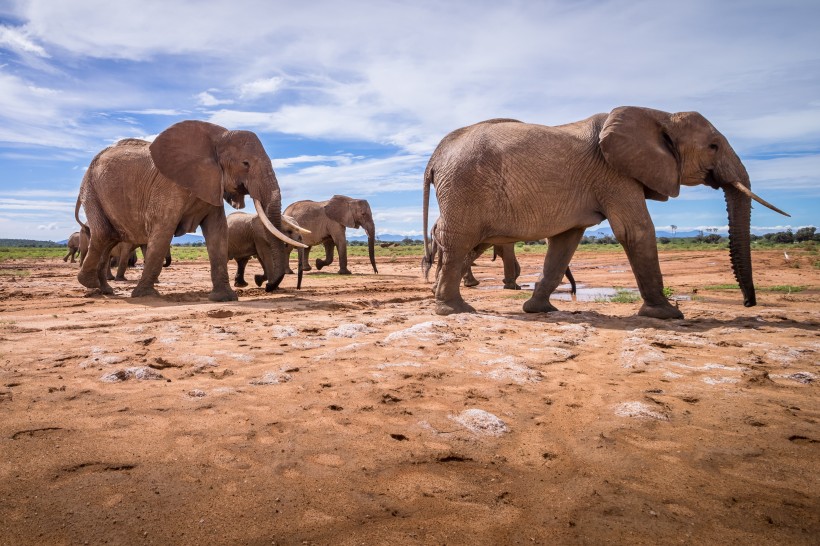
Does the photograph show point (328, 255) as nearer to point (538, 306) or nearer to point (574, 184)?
point (538, 306)

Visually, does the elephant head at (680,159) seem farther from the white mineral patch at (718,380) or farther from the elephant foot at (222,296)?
the elephant foot at (222,296)

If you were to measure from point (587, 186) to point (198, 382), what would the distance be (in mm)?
5422

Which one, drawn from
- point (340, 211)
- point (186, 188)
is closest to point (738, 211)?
point (186, 188)

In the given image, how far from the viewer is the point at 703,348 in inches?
191

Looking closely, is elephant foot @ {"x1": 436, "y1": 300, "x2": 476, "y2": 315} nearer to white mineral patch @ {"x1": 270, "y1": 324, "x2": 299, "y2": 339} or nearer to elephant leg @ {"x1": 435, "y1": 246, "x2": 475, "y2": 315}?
elephant leg @ {"x1": 435, "y1": 246, "x2": 475, "y2": 315}

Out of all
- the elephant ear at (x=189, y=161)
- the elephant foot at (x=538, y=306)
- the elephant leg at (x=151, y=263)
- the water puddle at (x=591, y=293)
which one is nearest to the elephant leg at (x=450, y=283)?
the elephant foot at (x=538, y=306)

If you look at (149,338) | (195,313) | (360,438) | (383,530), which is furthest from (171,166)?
(383,530)

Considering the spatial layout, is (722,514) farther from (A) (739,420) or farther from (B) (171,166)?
(B) (171,166)

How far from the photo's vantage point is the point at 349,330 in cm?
548

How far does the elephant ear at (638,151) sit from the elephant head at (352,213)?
13350 mm

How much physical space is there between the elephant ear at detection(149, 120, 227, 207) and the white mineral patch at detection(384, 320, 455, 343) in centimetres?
514

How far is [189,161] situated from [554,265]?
606cm

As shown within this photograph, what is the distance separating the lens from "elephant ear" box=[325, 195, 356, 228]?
19.9 meters

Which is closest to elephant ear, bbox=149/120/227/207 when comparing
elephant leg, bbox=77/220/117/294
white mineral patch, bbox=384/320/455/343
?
elephant leg, bbox=77/220/117/294
